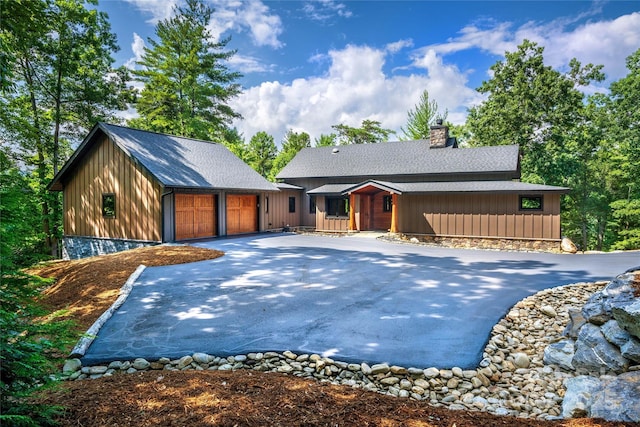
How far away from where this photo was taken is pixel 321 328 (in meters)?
4.96

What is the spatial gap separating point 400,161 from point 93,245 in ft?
52.5

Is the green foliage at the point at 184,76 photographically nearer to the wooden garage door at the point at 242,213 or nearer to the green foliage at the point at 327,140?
the wooden garage door at the point at 242,213

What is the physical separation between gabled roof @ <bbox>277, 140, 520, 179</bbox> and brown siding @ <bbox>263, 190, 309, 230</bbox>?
5.52 feet

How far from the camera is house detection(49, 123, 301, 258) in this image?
44.5ft

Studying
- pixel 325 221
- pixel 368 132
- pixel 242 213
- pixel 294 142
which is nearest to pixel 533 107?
pixel 325 221

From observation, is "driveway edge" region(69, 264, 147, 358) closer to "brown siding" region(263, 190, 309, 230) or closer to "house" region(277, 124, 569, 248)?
"brown siding" region(263, 190, 309, 230)

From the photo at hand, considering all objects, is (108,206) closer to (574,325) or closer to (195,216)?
(195,216)

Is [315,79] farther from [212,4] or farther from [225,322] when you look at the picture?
[225,322]

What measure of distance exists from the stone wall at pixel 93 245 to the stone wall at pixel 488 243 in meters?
11.3

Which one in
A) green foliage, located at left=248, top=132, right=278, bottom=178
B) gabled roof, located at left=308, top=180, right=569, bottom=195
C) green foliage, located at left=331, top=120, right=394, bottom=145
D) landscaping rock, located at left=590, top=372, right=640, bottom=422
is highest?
green foliage, located at left=331, top=120, right=394, bottom=145

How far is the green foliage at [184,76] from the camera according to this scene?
77.8 ft

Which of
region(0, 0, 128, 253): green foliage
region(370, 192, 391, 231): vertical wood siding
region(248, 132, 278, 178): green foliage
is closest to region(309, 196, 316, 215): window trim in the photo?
region(370, 192, 391, 231): vertical wood siding

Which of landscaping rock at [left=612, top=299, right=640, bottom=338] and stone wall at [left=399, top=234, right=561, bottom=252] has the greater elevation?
landscaping rock at [left=612, top=299, right=640, bottom=338]

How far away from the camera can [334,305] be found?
603 centimetres
